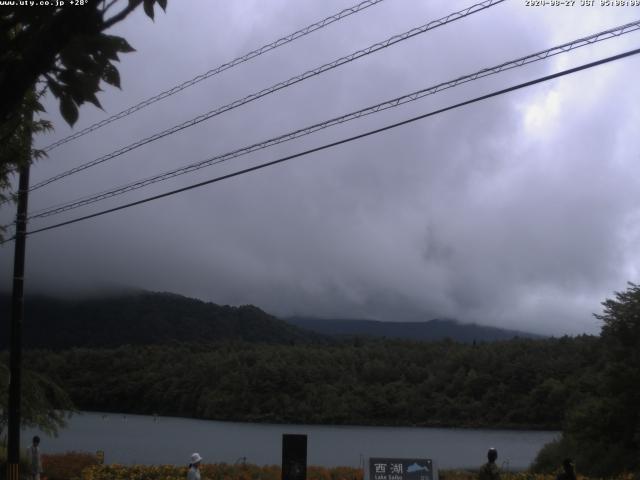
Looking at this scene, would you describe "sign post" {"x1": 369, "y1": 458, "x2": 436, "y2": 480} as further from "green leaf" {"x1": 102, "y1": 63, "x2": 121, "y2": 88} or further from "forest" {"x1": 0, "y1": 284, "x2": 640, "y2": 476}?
"forest" {"x1": 0, "y1": 284, "x2": 640, "y2": 476}

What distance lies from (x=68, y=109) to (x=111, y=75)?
27cm

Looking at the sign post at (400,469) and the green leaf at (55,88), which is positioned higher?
the green leaf at (55,88)

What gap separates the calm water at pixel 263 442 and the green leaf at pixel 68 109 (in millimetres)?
31351

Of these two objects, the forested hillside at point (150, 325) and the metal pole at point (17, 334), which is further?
the forested hillside at point (150, 325)

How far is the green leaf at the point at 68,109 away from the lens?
3.87 metres

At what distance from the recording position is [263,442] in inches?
2121

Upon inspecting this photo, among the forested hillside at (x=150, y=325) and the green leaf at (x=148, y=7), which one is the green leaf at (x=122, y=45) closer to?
the green leaf at (x=148, y=7)

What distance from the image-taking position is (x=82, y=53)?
373 centimetres

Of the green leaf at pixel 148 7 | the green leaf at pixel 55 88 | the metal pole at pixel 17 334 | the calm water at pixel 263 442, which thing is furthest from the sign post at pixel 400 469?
the calm water at pixel 263 442

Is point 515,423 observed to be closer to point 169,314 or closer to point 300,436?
point 300,436

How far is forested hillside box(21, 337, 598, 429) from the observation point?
207ft

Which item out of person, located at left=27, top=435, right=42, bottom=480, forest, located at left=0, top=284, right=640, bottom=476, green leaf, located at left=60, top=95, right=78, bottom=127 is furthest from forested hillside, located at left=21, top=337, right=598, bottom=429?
green leaf, located at left=60, top=95, right=78, bottom=127

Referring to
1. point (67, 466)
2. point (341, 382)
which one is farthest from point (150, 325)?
point (67, 466)

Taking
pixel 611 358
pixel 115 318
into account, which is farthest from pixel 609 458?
pixel 115 318
